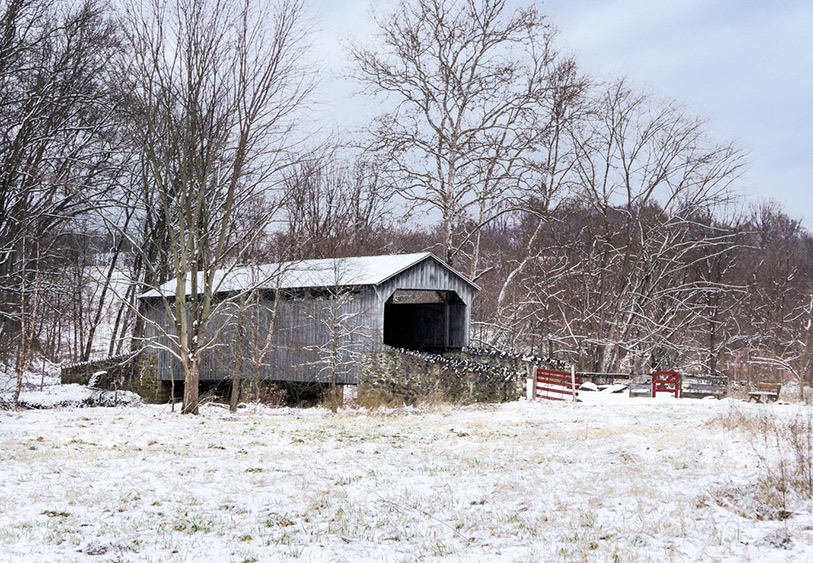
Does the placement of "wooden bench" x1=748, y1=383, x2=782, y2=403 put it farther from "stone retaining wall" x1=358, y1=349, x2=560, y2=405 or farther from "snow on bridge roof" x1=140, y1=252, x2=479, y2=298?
"snow on bridge roof" x1=140, y1=252, x2=479, y2=298

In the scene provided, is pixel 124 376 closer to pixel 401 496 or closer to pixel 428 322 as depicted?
pixel 428 322

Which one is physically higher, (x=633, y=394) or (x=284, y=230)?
(x=284, y=230)

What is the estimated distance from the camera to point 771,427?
1038cm

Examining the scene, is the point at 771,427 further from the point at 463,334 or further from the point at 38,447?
the point at 463,334

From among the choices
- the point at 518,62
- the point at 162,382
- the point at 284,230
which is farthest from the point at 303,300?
the point at 284,230

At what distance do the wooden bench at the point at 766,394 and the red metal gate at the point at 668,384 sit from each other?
2.28 m

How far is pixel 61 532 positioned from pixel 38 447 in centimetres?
571

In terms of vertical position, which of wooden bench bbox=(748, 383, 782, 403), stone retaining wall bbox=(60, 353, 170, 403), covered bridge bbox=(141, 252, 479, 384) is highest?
covered bridge bbox=(141, 252, 479, 384)

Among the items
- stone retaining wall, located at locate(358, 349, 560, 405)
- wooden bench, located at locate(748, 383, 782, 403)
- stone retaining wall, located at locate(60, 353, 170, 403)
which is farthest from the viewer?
stone retaining wall, located at locate(60, 353, 170, 403)

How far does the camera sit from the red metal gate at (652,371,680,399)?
22.4 m

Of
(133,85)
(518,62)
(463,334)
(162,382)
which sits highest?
(518,62)

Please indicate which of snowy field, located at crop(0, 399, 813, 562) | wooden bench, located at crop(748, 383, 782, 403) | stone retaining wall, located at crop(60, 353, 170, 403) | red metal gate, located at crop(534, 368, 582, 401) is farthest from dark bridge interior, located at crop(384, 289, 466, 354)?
snowy field, located at crop(0, 399, 813, 562)

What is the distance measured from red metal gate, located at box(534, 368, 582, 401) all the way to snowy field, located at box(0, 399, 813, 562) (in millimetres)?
8539

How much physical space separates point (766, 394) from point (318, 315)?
1366 cm
